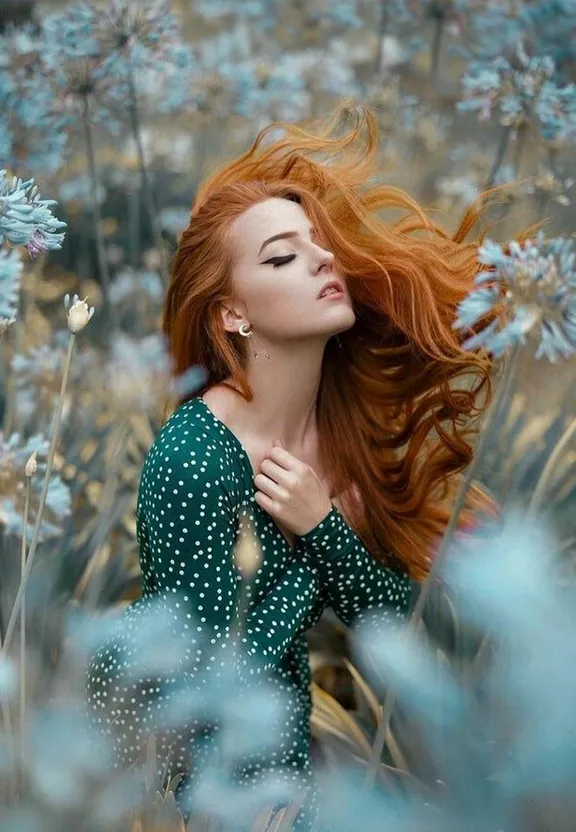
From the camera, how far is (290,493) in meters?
1.28

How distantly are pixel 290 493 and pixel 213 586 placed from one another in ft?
0.47

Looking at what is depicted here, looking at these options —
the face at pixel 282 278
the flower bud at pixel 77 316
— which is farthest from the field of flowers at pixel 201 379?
the face at pixel 282 278

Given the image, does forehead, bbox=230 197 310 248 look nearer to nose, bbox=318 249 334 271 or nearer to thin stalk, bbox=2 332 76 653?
nose, bbox=318 249 334 271

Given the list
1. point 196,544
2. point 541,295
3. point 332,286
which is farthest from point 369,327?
point 541,295

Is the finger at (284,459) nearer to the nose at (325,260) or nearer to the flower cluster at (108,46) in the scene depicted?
the nose at (325,260)

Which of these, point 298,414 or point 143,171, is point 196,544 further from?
point 143,171

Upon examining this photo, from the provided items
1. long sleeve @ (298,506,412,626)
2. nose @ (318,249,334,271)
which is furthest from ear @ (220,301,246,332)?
long sleeve @ (298,506,412,626)

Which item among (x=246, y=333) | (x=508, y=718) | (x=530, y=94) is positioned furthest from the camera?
(x=530, y=94)

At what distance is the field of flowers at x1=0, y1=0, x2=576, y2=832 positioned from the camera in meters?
0.84

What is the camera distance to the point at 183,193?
3.39 m

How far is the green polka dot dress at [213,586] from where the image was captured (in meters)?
1.20

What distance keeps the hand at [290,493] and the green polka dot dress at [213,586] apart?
14mm

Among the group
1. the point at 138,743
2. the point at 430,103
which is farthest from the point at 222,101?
the point at 138,743

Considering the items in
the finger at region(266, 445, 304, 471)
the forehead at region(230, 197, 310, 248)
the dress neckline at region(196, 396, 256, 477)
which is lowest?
the finger at region(266, 445, 304, 471)
